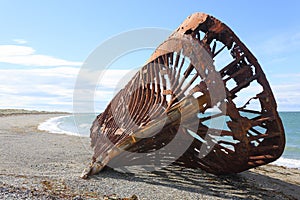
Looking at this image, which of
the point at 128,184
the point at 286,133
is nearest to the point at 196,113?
the point at 128,184

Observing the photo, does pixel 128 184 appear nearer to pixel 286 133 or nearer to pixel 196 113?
pixel 196 113

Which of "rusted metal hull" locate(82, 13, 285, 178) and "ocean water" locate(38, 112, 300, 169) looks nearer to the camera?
"rusted metal hull" locate(82, 13, 285, 178)

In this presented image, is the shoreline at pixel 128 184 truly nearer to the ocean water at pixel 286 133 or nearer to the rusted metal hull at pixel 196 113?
the rusted metal hull at pixel 196 113

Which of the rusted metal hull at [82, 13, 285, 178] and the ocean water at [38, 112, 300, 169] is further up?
the rusted metal hull at [82, 13, 285, 178]

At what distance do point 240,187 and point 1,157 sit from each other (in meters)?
7.07

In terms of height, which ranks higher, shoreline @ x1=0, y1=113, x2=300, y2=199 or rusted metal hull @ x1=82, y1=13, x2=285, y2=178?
rusted metal hull @ x1=82, y1=13, x2=285, y2=178

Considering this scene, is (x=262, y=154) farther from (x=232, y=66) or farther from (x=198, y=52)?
(x=198, y=52)

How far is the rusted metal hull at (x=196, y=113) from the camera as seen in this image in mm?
6238

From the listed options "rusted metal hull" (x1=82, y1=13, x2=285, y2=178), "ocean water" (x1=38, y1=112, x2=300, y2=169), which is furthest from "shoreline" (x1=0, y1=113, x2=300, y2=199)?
"ocean water" (x1=38, y1=112, x2=300, y2=169)

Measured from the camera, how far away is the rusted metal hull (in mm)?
6238

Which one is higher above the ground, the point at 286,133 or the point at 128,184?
the point at 286,133

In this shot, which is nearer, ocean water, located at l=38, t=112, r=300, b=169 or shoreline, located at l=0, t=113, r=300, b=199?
shoreline, located at l=0, t=113, r=300, b=199

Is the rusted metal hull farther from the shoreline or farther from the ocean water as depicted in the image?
the ocean water

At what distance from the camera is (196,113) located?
21.9 feet
